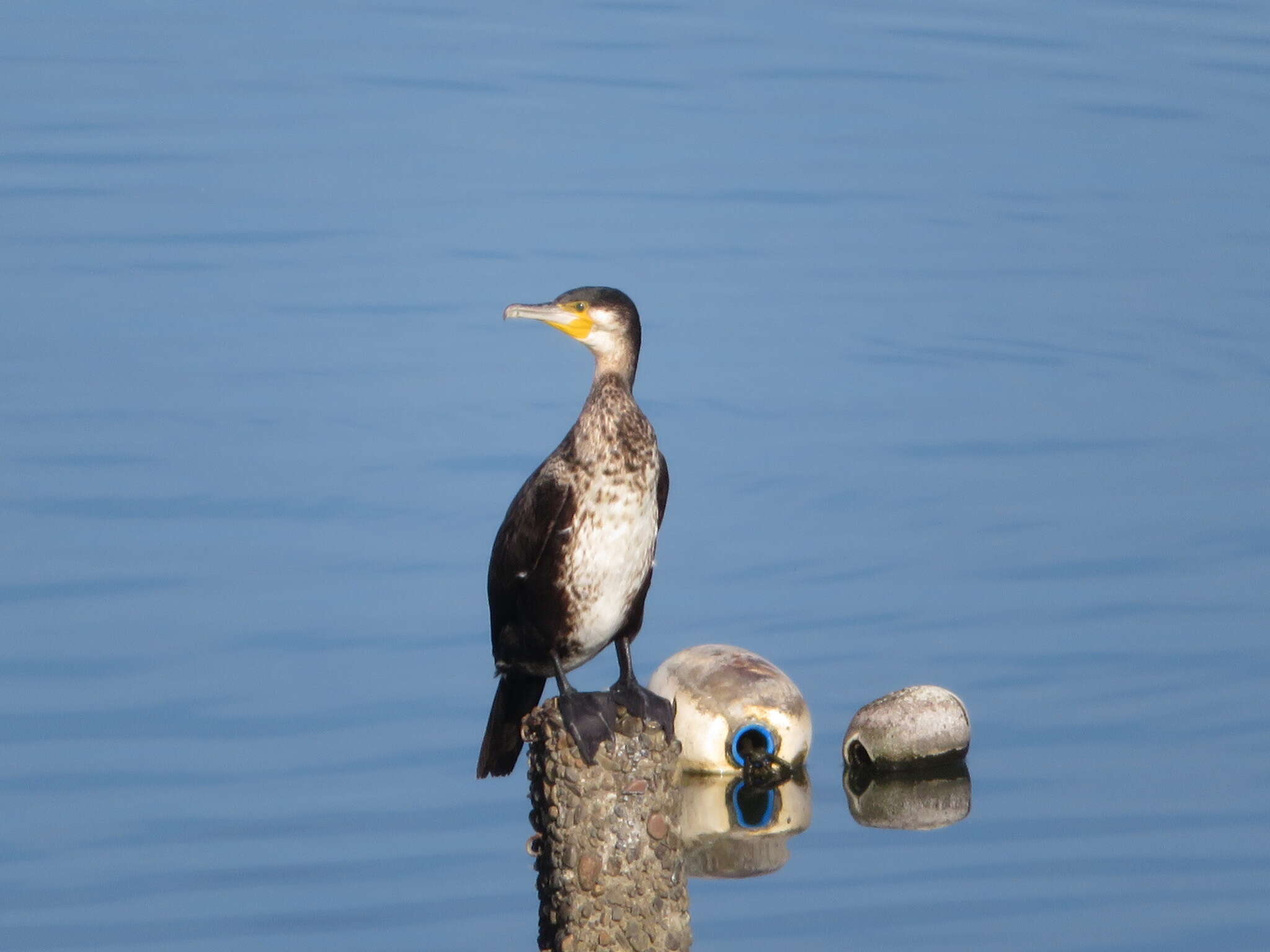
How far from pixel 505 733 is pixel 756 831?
221cm

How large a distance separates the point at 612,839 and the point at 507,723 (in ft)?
2.28

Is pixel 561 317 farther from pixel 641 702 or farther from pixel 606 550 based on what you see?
pixel 641 702

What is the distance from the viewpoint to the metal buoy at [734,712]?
8.07 metres

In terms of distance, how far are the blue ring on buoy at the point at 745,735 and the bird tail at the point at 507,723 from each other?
82.0 inches

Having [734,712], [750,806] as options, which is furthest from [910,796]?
[734,712]

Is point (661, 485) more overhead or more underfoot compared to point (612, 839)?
more overhead

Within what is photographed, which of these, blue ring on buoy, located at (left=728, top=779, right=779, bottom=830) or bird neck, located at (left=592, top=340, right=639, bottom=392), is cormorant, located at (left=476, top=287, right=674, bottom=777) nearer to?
bird neck, located at (left=592, top=340, right=639, bottom=392)

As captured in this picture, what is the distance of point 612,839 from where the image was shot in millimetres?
5441

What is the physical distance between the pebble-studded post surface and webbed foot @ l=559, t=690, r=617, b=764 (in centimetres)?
3

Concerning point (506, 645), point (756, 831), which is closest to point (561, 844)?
point (506, 645)

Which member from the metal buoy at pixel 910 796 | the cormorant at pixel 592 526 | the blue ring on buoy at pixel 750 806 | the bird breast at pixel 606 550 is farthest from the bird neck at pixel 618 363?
the metal buoy at pixel 910 796

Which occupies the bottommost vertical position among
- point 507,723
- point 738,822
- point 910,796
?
point 507,723

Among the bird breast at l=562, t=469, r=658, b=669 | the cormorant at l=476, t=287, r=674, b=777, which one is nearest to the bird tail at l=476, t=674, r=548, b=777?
the cormorant at l=476, t=287, r=674, b=777

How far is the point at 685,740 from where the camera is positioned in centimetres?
818
